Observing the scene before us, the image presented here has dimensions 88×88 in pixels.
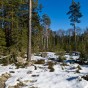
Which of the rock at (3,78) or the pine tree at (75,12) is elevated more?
the pine tree at (75,12)

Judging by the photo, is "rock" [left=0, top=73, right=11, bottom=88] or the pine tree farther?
the pine tree

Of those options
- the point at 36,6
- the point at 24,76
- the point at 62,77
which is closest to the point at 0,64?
the point at 24,76

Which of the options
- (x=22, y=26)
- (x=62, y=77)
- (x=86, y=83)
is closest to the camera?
(x=86, y=83)

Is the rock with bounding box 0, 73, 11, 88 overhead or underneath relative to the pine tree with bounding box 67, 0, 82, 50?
underneath

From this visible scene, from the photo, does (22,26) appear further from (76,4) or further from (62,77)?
(62,77)

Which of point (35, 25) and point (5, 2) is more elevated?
point (5, 2)

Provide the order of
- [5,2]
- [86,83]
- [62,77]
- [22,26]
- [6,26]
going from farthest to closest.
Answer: [22,26] → [6,26] → [5,2] → [62,77] → [86,83]

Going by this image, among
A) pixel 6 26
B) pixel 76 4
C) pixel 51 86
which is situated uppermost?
pixel 76 4

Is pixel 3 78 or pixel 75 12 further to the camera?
pixel 75 12

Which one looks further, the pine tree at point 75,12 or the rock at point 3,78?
the pine tree at point 75,12

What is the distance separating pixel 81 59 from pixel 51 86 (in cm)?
814

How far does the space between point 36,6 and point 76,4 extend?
14.5 metres

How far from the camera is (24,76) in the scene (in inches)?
529

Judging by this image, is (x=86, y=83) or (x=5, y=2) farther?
(x=5, y=2)
